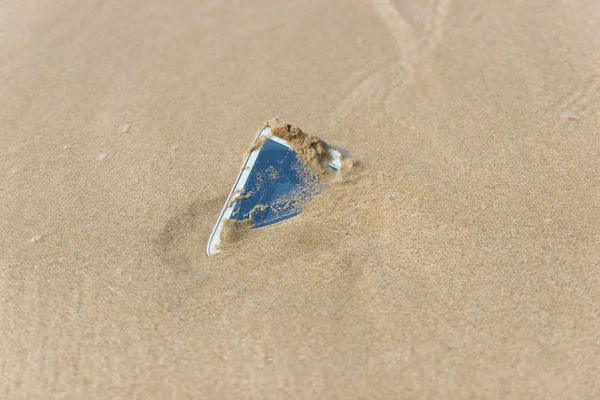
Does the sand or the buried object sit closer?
the sand

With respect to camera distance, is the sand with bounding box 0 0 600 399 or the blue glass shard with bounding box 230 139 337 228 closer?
the sand with bounding box 0 0 600 399

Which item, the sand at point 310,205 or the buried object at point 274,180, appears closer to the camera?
the sand at point 310,205

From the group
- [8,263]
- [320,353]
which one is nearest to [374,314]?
[320,353]

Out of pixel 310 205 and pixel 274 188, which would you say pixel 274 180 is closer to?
pixel 274 188
